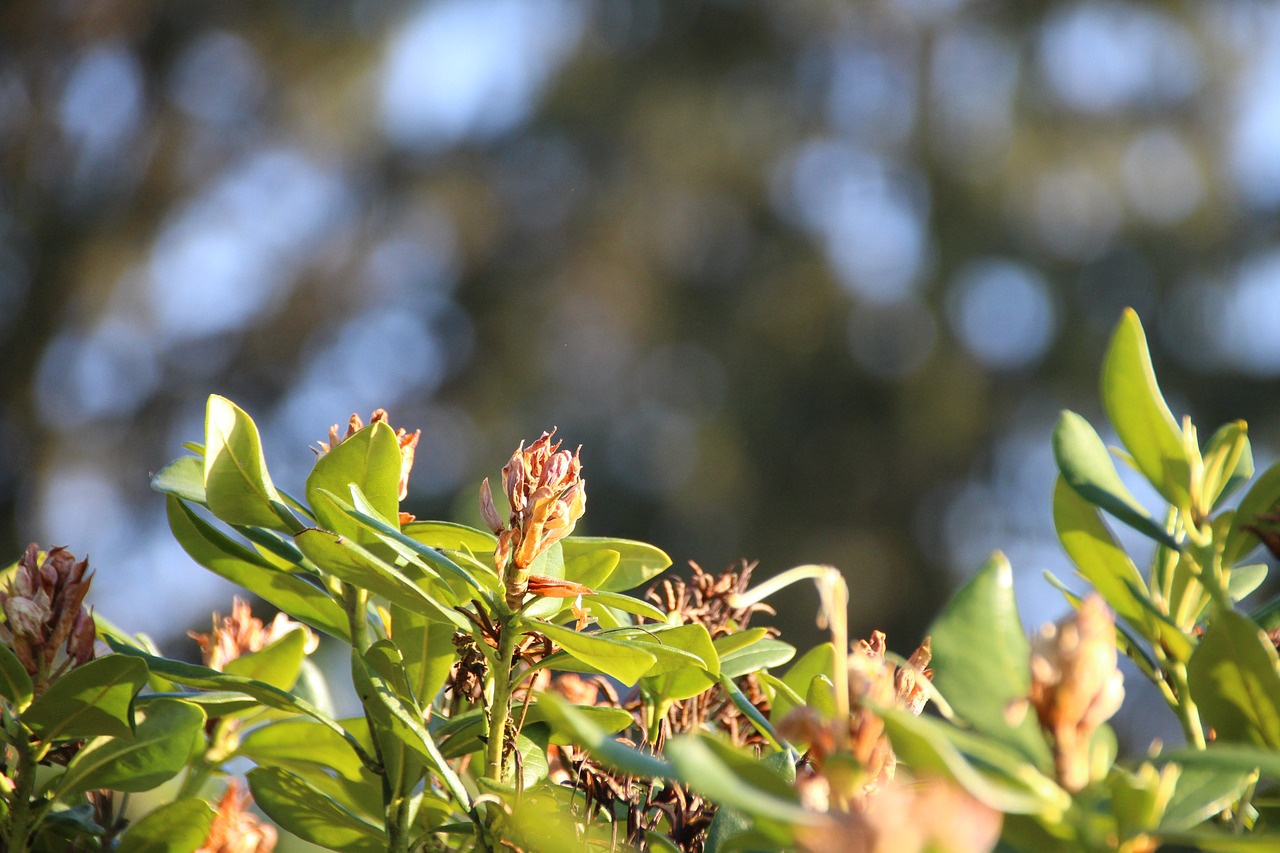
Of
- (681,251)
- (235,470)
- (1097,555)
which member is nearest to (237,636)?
(235,470)

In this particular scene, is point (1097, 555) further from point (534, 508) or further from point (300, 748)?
point (300, 748)

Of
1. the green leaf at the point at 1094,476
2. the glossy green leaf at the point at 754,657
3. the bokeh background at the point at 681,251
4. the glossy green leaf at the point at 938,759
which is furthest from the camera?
the bokeh background at the point at 681,251

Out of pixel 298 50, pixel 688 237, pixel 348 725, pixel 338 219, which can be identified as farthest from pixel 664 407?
pixel 348 725

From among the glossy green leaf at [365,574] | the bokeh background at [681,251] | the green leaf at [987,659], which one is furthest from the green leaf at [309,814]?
the bokeh background at [681,251]

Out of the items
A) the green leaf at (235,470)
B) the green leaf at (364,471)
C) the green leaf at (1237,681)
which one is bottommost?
the green leaf at (1237,681)

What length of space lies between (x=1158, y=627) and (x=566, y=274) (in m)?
5.89

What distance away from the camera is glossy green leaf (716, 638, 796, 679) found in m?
0.37

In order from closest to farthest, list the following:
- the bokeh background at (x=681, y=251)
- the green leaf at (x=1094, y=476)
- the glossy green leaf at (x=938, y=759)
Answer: the glossy green leaf at (x=938, y=759), the green leaf at (x=1094, y=476), the bokeh background at (x=681, y=251)

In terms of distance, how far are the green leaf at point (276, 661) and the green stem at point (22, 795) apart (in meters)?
0.08

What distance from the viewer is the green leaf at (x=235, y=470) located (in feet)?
1.03

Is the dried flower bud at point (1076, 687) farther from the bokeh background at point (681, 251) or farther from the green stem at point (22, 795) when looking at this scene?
the bokeh background at point (681, 251)

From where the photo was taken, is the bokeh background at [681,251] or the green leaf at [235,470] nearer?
the green leaf at [235,470]

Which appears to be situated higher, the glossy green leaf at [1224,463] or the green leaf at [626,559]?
the green leaf at [626,559]

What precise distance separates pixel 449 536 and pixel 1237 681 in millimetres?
218
